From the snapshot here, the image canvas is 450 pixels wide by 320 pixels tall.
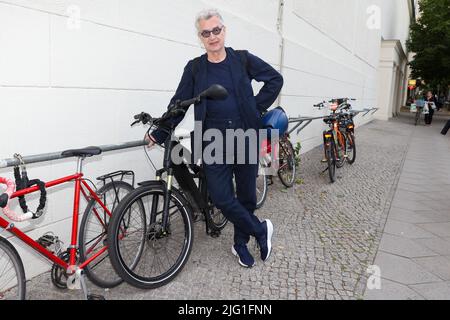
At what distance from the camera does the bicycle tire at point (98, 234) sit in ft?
8.99

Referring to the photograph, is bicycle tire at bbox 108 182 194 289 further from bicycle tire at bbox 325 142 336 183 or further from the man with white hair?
bicycle tire at bbox 325 142 336 183

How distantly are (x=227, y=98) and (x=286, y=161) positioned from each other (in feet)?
10.4

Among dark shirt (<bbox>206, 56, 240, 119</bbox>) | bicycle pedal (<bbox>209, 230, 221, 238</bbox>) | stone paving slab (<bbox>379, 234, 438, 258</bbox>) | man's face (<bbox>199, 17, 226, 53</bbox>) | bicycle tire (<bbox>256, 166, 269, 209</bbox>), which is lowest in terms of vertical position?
stone paving slab (<bbox>379, 234, 438, 258</bbox>)

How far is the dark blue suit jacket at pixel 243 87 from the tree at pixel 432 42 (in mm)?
22155

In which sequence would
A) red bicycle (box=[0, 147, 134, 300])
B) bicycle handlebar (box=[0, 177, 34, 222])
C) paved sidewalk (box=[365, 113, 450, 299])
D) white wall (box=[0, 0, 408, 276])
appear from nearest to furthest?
1. bicycle handlebar (box=[0, 177, 34, 222])
2. red bicycle (box=[0, 147, 134, 300])
3. white wall (box=[0, 0, 408, 276])
4. paved sidewalk (box=[365, 113, 450, 299])

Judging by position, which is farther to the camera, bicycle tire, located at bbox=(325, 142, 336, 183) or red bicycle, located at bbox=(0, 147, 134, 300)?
bicycle tire, located at bbox=(325, 142, 336, 183)

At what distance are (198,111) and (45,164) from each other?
119 centimetres

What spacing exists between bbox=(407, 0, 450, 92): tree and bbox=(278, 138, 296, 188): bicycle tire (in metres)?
19.7

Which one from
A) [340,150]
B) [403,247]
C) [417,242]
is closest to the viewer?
[403,247]

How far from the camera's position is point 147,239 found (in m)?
2.88

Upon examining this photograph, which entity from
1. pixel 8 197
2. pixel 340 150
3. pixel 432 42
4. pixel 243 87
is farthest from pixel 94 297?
pixel 432 42

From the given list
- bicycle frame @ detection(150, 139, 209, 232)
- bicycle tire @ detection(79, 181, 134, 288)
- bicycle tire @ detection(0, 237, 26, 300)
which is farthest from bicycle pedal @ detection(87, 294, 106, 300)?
bicycle frame @ detection(150, 139, 209, 232)

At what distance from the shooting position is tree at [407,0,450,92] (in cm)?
2238

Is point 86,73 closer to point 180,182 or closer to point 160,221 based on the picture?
point 180,182
